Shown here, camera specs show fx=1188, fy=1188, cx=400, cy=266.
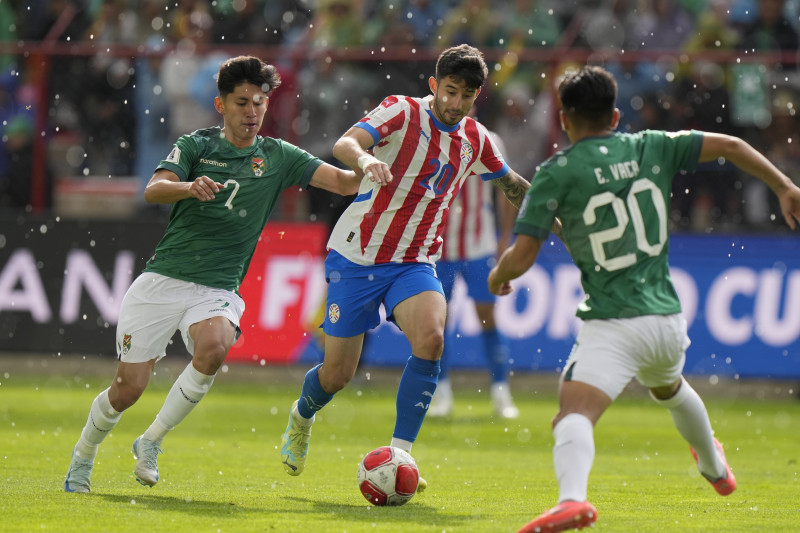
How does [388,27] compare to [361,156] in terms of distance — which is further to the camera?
[388,27]

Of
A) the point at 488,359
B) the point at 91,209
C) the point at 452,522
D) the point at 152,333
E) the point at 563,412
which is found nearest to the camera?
the point at 563,412

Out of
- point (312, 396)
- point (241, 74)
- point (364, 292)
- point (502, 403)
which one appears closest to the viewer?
point (241, 74)

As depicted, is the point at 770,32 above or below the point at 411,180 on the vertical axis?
above

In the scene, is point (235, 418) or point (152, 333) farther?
point (235, 418)

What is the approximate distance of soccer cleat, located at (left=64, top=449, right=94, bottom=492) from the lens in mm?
5992

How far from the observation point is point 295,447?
6.65 meters

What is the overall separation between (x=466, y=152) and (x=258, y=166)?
1131 mm

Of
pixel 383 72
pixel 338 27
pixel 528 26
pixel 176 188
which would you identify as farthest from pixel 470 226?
pixel 176 188

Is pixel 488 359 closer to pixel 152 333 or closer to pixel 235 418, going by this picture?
pixel 235 418

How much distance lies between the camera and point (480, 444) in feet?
28.7

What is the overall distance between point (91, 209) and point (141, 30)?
8.32 ft

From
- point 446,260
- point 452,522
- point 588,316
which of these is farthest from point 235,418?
point 588,316

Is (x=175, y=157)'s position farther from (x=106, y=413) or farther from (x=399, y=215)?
(x=106, y=413)

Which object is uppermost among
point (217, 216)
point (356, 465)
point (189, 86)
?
point (189, 86)
